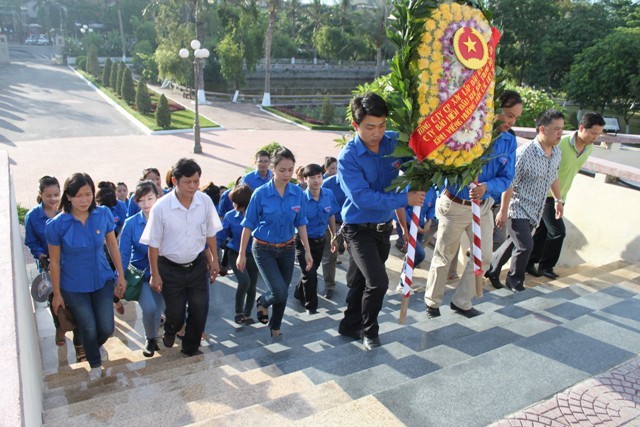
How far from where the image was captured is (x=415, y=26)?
10.8 feet

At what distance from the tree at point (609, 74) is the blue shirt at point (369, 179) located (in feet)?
94.9

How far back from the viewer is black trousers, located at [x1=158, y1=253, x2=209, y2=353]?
13.7 ft

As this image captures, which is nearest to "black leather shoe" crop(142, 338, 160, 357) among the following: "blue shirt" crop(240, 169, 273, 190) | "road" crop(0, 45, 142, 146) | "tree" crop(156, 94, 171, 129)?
"blue shirt" crop(240, 169, 273, 190)

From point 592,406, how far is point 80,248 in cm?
362

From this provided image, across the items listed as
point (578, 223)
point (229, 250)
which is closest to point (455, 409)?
point (229, 250)

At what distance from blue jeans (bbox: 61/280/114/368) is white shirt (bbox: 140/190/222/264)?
56 cm

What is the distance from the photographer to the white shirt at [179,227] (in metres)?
3.98

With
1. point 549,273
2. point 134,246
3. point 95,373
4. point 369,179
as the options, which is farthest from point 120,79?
point 369,179

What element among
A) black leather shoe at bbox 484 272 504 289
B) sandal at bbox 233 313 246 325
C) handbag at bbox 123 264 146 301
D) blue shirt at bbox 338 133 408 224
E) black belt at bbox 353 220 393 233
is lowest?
sandal at bbox 233 313 246 325

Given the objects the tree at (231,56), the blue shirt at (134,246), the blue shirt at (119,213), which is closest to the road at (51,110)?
the tree at (231,56)

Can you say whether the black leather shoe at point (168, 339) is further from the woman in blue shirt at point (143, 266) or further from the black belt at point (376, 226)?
the black belt at point (376, 226)

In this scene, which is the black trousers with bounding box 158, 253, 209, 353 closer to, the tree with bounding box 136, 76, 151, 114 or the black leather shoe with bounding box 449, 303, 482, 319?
the black leather shoe with bounding box 449, 303, 482, 319

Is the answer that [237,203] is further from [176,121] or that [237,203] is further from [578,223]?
[176,121]

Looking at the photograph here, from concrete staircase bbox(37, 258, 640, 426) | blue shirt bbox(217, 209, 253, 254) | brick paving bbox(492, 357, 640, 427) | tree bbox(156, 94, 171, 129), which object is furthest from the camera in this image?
tree bbox(156, 94, 171, 129)
